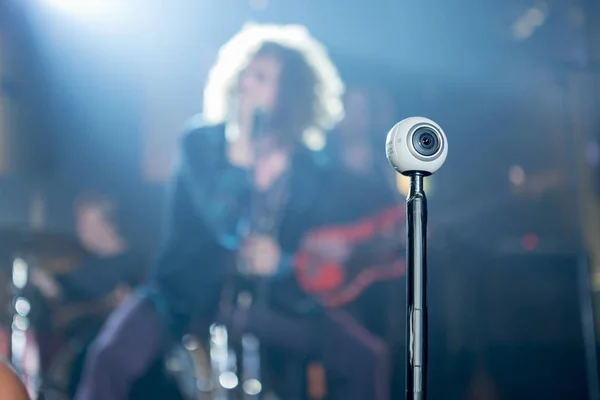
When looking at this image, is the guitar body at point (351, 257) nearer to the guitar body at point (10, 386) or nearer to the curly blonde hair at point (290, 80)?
the curly blonde hair at point (290, 80)

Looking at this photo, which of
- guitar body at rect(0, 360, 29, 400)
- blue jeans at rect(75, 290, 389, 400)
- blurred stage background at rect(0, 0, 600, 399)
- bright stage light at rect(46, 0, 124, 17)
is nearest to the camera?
guitar body at rect(0, 360, 29, 400)

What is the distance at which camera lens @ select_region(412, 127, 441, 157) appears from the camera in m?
1.14

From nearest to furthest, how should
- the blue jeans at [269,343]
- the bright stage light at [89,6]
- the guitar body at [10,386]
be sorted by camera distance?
the guitar body at [10,386]
the blue jeans at [269,343]
the bright stage light at [89,6]

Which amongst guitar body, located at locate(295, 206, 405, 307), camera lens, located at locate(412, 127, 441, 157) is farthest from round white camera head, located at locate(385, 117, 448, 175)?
guitar body, located at locate(295, 206, 405, 307)

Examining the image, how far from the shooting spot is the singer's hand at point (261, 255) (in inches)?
106

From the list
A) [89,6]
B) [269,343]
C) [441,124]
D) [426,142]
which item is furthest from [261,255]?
[426,142]

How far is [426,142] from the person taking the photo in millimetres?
1144

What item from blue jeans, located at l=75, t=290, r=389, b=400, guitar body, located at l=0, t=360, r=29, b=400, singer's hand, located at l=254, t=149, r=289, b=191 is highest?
singer's hand, located at l=254, t=149, r=289, b=191

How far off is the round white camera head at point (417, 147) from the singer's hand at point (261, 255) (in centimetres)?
161

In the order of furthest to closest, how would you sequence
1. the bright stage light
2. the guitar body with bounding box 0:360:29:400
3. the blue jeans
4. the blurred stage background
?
the bright stage light
the blurred stage background
the blue jeans
the guitar body with bounding box 0:360:29:400

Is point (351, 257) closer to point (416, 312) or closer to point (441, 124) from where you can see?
point (441, 124)

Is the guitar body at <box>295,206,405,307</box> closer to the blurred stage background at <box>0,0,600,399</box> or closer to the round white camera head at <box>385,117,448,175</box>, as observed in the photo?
the blurred stage background at <box>0,0,600,399</box>

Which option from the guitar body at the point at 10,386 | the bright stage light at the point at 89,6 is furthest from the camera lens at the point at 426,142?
the bright stage light at the point at 89,6

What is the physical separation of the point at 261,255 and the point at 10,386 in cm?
167
